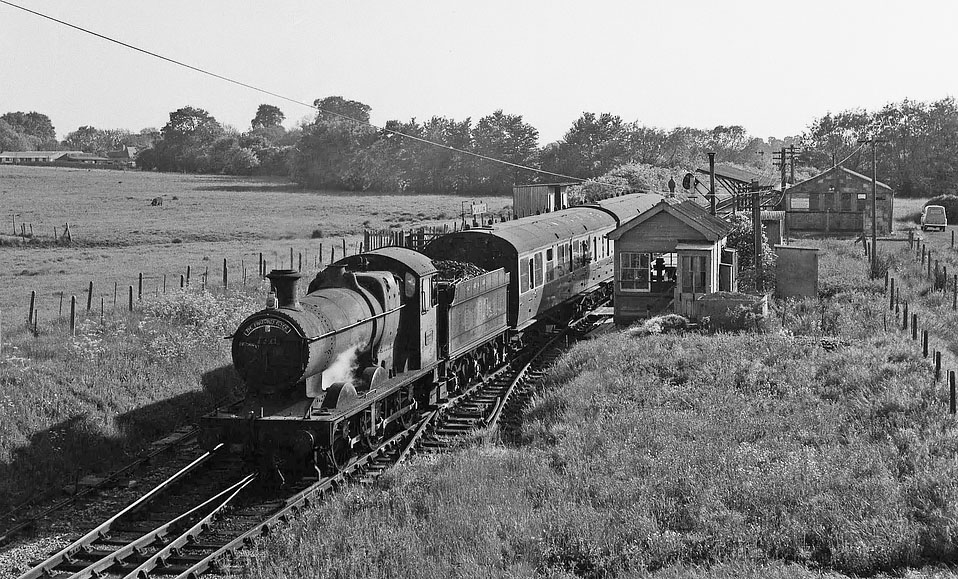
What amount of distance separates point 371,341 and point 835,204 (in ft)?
137

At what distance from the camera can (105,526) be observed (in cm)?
1219

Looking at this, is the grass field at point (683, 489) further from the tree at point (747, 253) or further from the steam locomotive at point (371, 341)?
the tree at point (747, 253)

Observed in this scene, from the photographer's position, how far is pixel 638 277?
26.2 meters

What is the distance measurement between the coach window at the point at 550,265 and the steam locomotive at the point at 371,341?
184 mm

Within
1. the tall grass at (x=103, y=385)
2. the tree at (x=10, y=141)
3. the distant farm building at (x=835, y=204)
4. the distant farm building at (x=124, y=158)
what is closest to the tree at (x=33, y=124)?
the tree at (x=10, y=141)

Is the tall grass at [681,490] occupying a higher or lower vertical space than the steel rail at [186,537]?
higher

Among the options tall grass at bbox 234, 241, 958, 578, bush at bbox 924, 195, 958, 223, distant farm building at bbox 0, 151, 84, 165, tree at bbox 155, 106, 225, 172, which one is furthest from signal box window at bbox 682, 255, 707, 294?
distant farm building at bbox 0, 151, 84, 165

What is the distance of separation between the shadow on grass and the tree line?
47.9m

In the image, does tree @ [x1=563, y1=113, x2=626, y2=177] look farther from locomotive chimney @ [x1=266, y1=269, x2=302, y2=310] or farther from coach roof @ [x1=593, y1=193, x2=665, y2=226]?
locomotive chimney @ [x1=266, y1=269, x2=302, y2=310]

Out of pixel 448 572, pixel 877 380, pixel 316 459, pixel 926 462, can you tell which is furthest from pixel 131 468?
pixel 877 380

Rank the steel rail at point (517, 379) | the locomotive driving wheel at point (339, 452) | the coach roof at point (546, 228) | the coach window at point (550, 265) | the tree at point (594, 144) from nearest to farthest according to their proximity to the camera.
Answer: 1. the locomotive driving wheel at point (339, 452)
2. the steel rail at point (517, 379)
3. the coach roof at point (546, 228)
4. the coach window at point (550, 265)
5. the tree at point (594, 144)

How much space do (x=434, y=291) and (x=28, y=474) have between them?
25.2 ft

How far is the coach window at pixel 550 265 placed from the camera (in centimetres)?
2415

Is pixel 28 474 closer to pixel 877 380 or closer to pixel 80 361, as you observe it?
pixel 80 361
